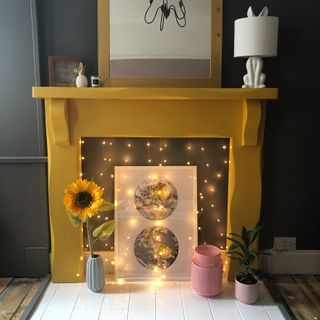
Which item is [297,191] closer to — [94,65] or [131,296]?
[131,296]

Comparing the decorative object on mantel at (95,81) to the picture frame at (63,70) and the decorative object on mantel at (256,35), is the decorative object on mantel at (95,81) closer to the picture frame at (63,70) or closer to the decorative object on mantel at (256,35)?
the picture frame at (63,70)

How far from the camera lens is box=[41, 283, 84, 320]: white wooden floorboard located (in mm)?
2182

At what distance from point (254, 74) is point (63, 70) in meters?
1.15

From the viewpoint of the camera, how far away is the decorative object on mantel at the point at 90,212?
7.55 ft

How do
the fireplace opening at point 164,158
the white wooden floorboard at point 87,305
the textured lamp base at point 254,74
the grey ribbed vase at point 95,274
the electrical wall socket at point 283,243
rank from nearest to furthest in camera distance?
the white wooden floorboard at point 87,305 < the textured lamp base at point 254,74 < the grey ribbed vase at point 95,274 < the fireplace opening at point 164,158 < the electrical wall socket at point 283,243

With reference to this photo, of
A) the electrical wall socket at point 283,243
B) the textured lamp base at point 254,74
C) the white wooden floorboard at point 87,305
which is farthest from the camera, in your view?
the electrical wall socket at point 283,243

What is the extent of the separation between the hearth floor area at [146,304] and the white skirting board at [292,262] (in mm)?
222

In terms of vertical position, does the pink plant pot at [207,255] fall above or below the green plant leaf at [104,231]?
below

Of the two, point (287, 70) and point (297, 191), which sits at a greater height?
point (287, 70)

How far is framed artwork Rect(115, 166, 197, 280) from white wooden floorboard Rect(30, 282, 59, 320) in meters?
0.42

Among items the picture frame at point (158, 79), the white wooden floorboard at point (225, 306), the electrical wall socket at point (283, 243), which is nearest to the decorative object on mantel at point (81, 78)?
the picture frame at point (158, 79)

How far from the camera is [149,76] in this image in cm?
242

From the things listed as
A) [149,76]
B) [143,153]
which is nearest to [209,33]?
[149,76]

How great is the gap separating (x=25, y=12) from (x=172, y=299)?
1.93 metres
